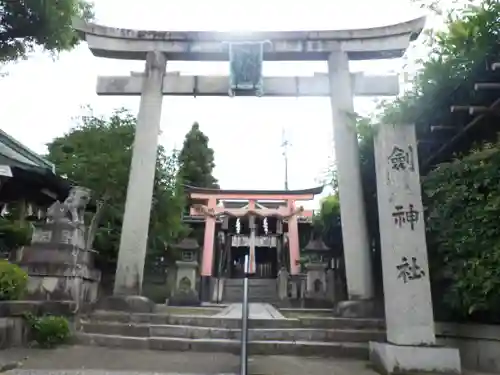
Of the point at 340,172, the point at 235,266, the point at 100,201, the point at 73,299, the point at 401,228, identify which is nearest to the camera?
the point at 401,228

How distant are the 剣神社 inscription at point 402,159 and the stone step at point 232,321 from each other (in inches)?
131

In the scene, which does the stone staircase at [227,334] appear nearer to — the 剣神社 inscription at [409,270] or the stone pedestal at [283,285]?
the 剣神社 inscription at [409,270]

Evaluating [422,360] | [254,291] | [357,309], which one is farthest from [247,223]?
[422,360]

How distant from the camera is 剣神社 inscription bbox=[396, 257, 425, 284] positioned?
546cm

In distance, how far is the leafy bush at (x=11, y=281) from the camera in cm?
661

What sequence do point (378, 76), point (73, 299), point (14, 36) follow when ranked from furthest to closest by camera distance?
1. point (378, 76)
2. point (14, 36)
3. point (73, 299)

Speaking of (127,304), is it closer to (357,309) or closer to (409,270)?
(357,309)

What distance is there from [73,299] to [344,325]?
467cm

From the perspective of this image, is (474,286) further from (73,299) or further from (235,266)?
(235,266)

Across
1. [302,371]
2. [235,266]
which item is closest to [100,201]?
[302,371]

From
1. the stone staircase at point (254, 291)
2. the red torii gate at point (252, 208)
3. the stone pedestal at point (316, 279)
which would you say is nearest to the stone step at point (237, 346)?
the stone pedestal at point (316, 279)

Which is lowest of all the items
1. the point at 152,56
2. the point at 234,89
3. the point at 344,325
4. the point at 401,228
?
the point at 344,325

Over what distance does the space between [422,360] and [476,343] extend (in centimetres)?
120

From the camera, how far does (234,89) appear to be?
→ 10562 millimetres
